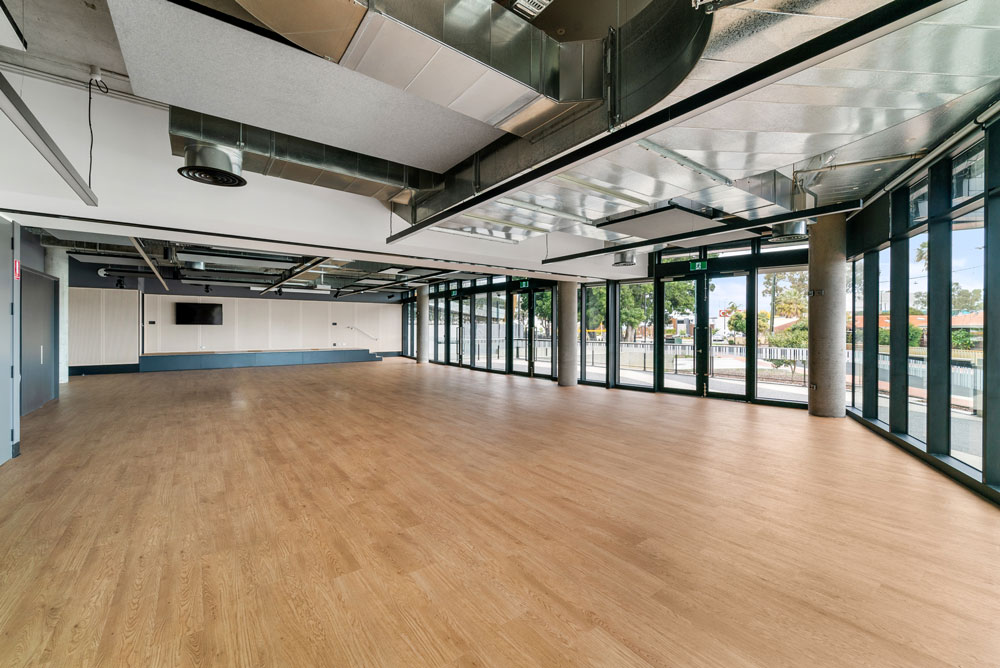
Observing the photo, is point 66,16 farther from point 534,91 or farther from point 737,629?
point 737,629

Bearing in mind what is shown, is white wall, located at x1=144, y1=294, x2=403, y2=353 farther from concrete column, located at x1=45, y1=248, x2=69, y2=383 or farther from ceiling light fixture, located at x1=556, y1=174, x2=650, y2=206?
ceiling light fixture, located at x1=556, y1=174, x2=650, y2=206

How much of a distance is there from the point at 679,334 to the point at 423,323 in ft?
35.5

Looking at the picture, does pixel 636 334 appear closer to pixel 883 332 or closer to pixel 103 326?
pixel 883 332

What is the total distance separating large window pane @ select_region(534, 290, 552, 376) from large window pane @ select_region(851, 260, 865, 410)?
23.1 feet

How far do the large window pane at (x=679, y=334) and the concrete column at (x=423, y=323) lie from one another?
1022cm

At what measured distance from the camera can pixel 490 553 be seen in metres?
2.78

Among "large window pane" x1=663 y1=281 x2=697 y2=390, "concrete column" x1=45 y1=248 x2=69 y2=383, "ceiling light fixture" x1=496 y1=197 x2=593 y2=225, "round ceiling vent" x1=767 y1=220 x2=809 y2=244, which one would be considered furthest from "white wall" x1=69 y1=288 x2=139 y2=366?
"round ceiling vent" x1=767 y1=220 x2=809 y2=244

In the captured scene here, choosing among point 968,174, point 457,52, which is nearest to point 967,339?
point 968,174

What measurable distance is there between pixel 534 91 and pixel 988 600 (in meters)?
3.92

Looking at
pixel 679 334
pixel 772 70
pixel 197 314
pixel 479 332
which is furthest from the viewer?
pixel 197 314

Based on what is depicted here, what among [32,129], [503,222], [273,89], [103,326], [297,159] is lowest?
[103,326]

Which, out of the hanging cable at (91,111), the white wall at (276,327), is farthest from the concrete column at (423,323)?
the hanging cable at (91,111)

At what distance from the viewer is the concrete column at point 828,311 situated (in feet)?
22.9

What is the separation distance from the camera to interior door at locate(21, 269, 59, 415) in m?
7.08
